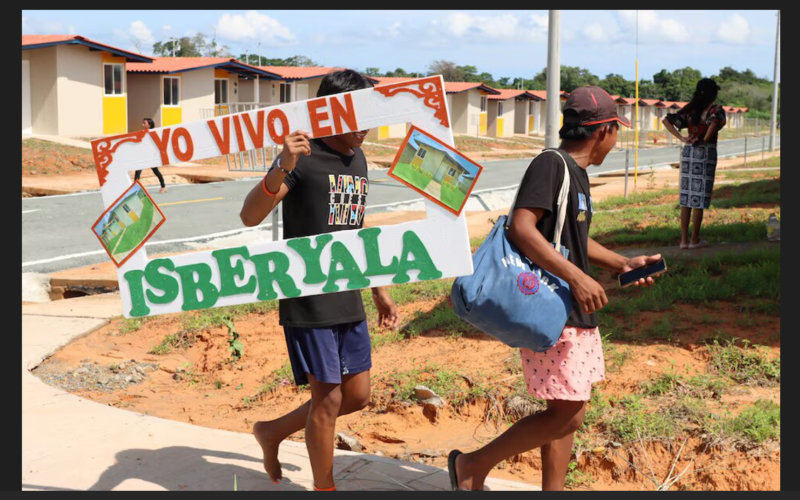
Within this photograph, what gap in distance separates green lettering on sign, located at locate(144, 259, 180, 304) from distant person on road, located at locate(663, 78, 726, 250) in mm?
6057

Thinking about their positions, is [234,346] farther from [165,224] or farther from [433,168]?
[165,224]

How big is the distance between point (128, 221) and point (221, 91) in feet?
124

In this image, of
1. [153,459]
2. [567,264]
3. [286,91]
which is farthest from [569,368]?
[286,91]

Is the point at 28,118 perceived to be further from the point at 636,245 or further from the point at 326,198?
the point at 326,198

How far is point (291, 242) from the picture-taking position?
10.2 feet

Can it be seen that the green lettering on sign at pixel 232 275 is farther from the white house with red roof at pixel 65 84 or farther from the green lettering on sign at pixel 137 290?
the white house with red roof at pixel 65 84

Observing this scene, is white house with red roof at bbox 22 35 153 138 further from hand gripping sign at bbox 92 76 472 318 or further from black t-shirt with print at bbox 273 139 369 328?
black t-shirt with print at bbox 273 139 369 328

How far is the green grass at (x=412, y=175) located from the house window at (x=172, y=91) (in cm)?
3475

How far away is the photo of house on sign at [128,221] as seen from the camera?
3193 mm

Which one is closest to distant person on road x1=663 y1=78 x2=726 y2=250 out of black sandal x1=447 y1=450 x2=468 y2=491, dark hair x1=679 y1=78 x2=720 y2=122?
dark hair x1=679 y1=78 x2=720 y2=122

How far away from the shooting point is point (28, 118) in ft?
98.9

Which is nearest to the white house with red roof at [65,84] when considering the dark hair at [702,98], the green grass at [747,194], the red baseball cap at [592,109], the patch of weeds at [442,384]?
the green grass at [747,194]

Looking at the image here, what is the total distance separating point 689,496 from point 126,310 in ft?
8.14

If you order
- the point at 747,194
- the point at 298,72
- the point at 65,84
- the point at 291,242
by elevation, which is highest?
the point at 298,72
